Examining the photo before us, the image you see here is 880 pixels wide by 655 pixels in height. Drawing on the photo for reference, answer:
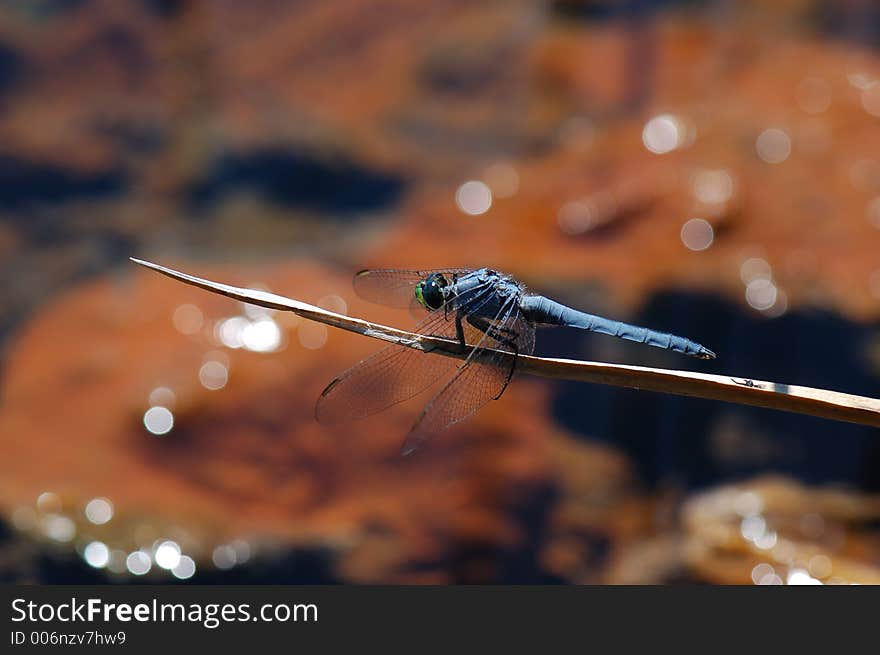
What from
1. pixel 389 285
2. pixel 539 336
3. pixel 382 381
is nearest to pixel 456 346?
pixel 382 381

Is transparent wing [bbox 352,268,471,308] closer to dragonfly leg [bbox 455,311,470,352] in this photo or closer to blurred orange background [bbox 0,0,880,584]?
dragonfly leg [bbox 455,311,470,352]

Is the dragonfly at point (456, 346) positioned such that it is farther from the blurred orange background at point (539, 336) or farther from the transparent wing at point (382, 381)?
the blurred orange background at point (539, 336)

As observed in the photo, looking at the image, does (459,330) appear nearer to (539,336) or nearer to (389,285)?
(389,285)

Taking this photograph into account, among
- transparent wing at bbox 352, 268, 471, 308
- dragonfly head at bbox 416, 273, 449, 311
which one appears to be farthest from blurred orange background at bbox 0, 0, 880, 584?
dragonfly head at bbox 416, 273, 449, 311

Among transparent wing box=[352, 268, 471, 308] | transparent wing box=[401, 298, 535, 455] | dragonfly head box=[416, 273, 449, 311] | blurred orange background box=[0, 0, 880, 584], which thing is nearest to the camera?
transparent wing box=[401, 298, 535, 455]

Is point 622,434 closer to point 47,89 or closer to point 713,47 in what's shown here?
point 713,47
